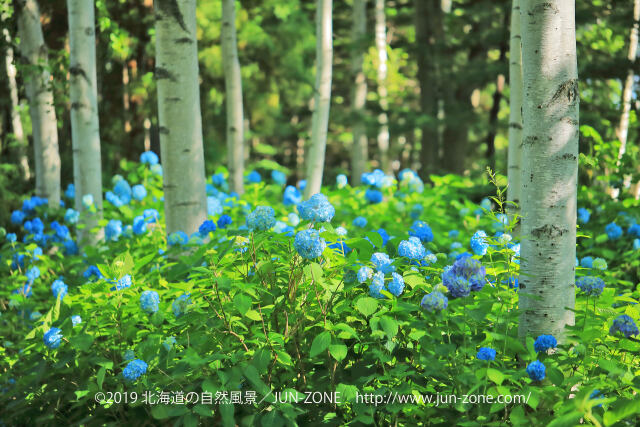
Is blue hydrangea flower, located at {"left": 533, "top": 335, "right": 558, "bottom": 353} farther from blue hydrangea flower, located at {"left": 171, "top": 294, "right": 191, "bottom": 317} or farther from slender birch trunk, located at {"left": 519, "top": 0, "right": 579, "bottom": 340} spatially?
blue hydrangea flower, located at {"left": 171, "top": 294, "right": 191, "bottom": 317}

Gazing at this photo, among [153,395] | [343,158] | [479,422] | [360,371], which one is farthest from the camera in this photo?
[343,158]

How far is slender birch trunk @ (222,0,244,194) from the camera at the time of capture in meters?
6.13

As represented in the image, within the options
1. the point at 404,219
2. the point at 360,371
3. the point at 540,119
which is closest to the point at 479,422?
the point at 360,371

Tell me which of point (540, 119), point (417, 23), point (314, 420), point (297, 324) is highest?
point (417, 23)

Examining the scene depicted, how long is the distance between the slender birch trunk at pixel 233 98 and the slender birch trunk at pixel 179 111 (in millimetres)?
2534

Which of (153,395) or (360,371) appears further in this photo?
(360,371)

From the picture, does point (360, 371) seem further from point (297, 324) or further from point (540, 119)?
point (540, 119)

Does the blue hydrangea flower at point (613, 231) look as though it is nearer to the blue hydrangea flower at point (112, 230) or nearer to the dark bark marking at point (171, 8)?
the dark bark marking at point (171, 8)

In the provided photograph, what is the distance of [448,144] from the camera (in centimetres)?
1030

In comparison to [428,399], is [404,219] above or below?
above

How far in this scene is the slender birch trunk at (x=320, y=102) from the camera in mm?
5113

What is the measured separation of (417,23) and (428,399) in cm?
863

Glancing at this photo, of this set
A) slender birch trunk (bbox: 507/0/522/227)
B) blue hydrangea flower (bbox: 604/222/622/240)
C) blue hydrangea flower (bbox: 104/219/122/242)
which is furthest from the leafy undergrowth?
blue hydrangea flower (bbox: 604/222/622/240)

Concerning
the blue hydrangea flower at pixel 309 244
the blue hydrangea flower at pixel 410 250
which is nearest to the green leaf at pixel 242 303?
the blue hydrangea flower at pixel 309 244
